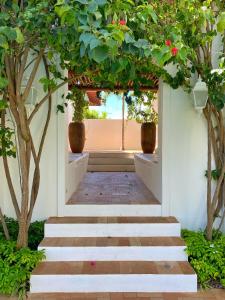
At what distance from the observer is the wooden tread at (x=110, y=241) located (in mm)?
3785

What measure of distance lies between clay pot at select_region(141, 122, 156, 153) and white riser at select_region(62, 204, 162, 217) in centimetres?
431

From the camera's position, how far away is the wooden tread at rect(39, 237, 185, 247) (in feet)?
12.4

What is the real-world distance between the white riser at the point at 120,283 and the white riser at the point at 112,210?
112 cm

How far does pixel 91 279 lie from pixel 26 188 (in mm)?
1217

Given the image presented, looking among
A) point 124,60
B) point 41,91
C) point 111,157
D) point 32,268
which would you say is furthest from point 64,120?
point 111,157

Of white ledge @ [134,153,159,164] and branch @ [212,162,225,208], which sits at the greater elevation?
white ledge @ [134,153,159,164]

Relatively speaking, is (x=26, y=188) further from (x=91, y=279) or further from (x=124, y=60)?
(x=124, y=60)

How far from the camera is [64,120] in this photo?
4.41 m

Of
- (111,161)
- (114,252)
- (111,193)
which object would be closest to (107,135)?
(111,161)

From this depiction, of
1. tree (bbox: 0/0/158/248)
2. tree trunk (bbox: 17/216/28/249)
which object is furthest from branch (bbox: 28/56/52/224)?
tree trunk (bbox: 17/216/28/249)

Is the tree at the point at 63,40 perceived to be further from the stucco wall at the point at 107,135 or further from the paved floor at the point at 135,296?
the stucco wall at the point at 107,135

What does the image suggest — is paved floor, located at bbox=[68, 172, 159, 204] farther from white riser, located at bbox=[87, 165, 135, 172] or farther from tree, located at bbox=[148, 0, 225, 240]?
white riser, located at bbox=[87, 165, 135, 172]

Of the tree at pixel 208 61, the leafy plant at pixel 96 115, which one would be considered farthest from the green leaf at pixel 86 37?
the leafy plant at pixel 96 115

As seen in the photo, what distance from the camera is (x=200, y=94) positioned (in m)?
3.87
